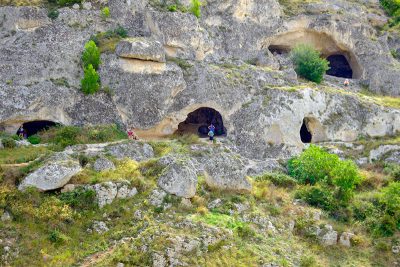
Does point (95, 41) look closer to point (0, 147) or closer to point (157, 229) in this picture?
point (0, 147)

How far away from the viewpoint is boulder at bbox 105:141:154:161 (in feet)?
90.7

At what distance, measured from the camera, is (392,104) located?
122 ft

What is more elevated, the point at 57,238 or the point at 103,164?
the point at 103,164

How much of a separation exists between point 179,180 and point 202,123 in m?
15.0

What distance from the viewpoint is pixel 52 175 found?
2169 cm

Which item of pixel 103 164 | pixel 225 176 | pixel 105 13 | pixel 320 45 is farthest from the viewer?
pixel 320 45

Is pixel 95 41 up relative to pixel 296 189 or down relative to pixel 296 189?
up

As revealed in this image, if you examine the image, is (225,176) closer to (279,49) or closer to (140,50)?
(140,50)

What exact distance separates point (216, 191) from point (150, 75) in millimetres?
11622

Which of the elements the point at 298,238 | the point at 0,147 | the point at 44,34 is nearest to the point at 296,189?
the point at 298,238

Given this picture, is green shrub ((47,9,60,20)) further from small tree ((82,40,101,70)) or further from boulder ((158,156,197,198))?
boulder ((158,156,197,198))

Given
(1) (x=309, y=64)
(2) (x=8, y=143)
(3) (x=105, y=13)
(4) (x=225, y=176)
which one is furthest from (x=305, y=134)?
(2) (x=8, y=143)

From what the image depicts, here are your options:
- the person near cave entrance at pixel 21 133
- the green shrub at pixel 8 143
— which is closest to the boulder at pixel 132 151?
the green shrub at pixel 8 143

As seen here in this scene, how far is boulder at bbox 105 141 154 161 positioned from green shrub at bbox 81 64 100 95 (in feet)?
17.5
